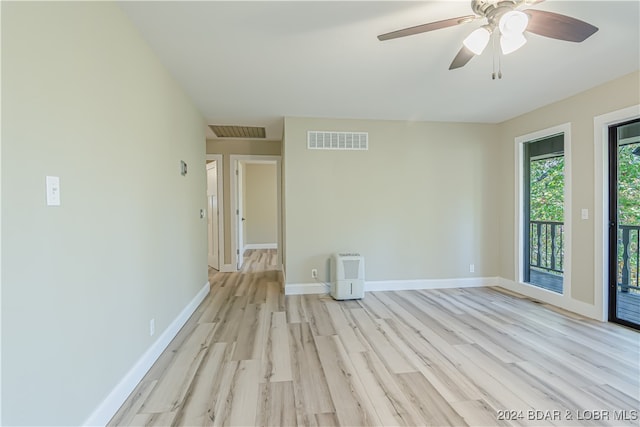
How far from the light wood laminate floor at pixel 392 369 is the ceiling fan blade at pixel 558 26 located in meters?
2.09

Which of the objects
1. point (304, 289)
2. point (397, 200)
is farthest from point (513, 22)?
point (304, 289)

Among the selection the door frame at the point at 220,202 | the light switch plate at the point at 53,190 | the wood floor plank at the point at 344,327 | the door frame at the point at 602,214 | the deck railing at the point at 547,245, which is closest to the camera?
the light switch plate at the point at 53,190

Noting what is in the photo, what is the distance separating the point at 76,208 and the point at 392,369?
2.12m

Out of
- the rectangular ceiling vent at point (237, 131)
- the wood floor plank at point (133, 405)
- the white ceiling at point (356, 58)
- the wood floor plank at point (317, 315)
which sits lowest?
the wood floor plank at point (317, 315)

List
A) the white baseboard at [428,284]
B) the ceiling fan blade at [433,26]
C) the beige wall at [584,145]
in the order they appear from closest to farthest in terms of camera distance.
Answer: the ceiling fan blade at [433,26] < the beige wall at [584,145] < the white baseboard at [428,284]

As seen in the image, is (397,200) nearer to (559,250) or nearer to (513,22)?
(559,250)

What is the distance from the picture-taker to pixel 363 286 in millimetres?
3668

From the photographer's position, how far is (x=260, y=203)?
795 centimetres

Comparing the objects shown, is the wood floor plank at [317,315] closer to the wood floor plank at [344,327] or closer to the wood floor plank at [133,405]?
the wood floor plank at [344,327]

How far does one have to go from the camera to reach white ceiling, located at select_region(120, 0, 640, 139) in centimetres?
175

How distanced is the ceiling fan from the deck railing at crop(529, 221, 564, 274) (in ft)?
9.80

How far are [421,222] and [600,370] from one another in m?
2.35

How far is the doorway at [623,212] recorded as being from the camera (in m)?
2.77

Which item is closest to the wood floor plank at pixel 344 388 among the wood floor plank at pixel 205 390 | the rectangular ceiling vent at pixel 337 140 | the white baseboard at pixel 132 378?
the wood floor plank at pixel 205 390
